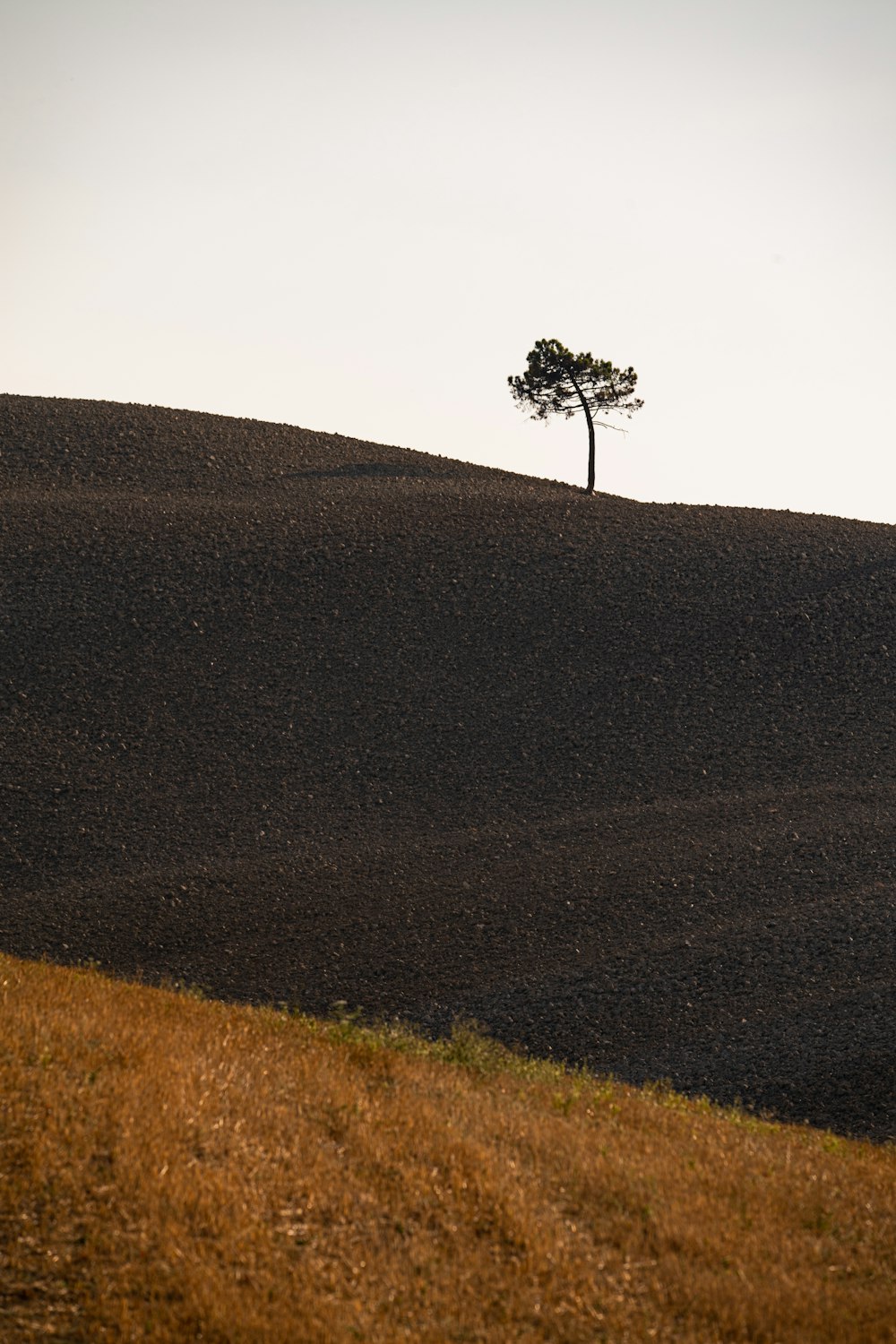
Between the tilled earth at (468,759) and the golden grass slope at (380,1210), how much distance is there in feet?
14.0

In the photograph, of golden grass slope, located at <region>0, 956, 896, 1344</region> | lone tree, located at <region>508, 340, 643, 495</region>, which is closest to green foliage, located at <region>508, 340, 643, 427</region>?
lone tree, located at <region>508, 340, 643, 495</region>

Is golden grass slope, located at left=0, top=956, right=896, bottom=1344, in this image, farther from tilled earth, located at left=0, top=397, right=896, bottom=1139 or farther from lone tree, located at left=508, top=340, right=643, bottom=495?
lone tree, located at left=508, top=340, right=643, bottom=495

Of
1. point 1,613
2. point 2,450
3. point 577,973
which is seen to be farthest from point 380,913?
point 2,450

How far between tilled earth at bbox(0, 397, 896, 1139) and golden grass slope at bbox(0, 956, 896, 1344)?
428 cm

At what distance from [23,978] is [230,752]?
1279 centimetres

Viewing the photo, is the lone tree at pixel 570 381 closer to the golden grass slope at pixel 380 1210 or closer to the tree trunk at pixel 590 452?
the tree trunk at pixel 590 452

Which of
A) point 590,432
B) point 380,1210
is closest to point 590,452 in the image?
point 590,432

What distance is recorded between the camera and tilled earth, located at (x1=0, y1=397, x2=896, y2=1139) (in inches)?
569

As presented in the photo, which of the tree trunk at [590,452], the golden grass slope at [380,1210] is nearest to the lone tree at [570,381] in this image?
the tree trunk at [590,452]

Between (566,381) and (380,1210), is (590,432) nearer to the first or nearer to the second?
(566,381)

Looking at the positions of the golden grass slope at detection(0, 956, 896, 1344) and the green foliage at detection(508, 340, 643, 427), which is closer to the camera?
the golden grass slope at detection(0, 956, 896, 1344)

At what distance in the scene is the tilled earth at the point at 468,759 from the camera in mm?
14445

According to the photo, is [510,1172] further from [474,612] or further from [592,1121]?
[474,612]

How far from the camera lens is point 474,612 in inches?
1157
